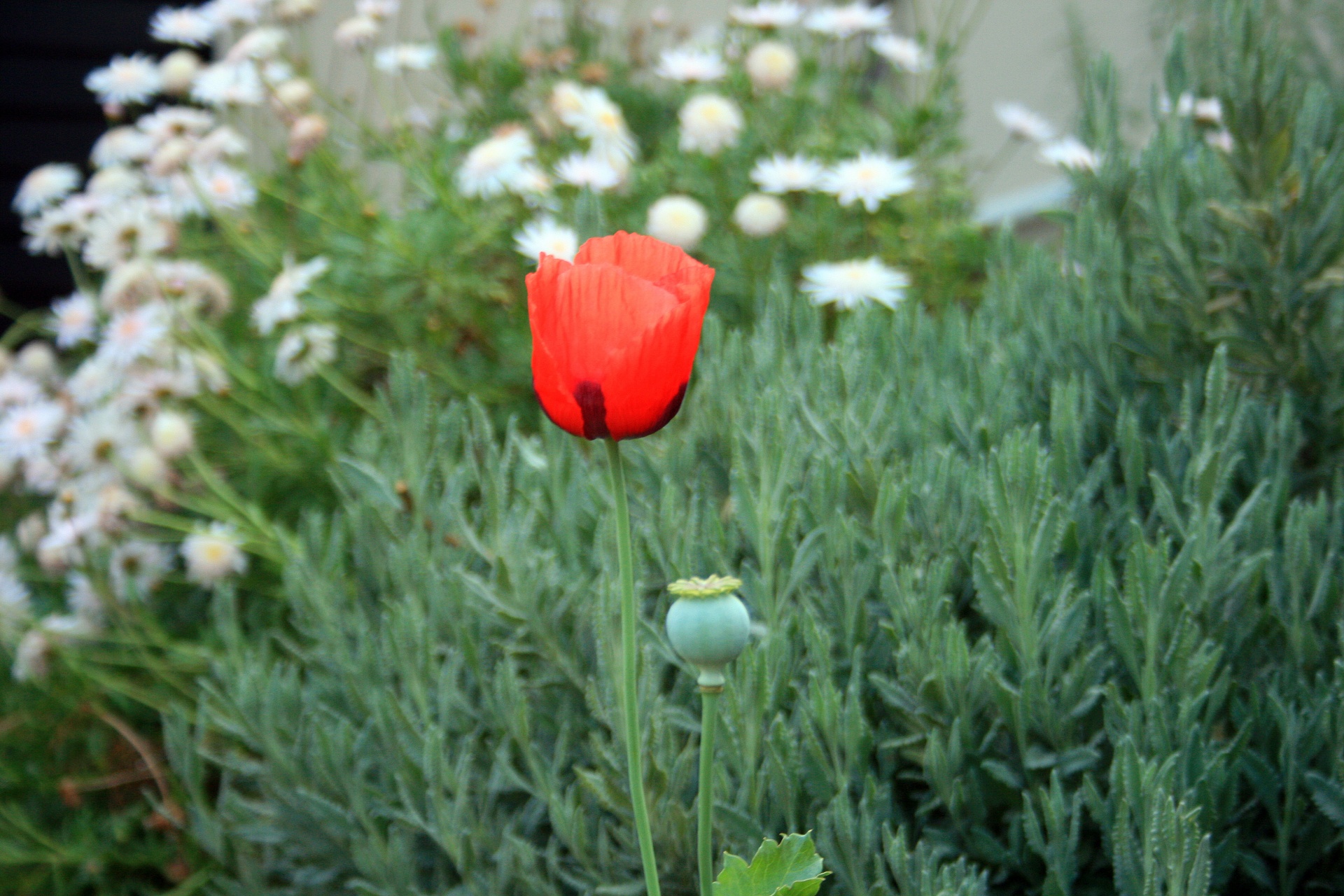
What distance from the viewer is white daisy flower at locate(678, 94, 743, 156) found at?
214cm

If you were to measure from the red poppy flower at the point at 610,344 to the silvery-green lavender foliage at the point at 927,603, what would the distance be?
317 millimetres

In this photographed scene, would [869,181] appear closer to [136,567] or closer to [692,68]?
[692,68]

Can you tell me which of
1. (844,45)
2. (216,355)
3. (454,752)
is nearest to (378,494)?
(454,752)

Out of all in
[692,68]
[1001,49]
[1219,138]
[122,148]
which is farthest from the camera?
[1001,49]

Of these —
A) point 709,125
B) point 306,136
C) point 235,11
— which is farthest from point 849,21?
point 235,11

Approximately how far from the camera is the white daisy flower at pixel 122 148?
2236mm

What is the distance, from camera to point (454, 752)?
1132mm

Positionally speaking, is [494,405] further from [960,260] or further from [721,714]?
[721,714]

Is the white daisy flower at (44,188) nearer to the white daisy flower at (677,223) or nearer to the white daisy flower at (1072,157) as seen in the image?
the white daisy flower at (677,223)

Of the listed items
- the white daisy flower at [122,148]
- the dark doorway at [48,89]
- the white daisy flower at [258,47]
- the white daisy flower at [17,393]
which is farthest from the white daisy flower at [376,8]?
the dark doorway at [48,89]

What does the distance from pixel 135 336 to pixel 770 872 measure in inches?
65.4

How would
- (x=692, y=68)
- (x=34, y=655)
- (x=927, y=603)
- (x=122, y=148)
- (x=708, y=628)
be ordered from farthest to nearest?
(x=692, y=68) < (x=122, y=148) < (x=34, y=655) < (x=927, y=603) < (x=708, y=628)

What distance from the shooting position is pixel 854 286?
179 centimetres

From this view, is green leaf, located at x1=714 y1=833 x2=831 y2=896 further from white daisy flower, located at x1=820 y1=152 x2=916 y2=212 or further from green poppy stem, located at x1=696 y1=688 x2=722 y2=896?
white daisy flower, located at x1=820 y1=152 x2=916 y2=212
